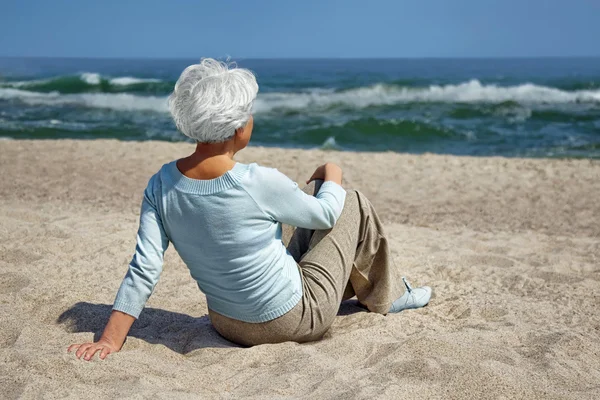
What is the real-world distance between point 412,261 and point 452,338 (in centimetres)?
166

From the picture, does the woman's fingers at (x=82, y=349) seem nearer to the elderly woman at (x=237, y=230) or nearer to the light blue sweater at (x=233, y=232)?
the elderly woman at (x=237, y=230)

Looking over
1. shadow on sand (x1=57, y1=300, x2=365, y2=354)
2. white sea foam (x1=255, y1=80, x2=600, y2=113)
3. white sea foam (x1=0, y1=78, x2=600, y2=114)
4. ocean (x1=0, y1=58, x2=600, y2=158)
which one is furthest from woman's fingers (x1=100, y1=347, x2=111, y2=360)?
white sea foam (x1=255, y1=80, x2=600, y2=113)

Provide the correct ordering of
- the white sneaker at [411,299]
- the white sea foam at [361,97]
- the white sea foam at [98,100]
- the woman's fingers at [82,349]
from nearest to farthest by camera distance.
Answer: the woman's fingers at [82,349] < the white sneaker at [411,299] < the white sea foam at [98,100] < the white sea foam at [361,97]

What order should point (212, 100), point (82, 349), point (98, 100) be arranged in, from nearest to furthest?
1. point (212, 100)
2. point (82, 349)
3. point (98, 100)

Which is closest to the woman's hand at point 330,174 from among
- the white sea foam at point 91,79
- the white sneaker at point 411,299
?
the white sneaker at point 411,299

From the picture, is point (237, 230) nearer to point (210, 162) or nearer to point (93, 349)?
point (210, 162)

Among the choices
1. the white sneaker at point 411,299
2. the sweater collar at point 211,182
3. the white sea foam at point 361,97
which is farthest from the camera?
the white sea foam at point 361,97

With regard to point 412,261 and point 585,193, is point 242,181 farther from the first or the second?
point 585,193

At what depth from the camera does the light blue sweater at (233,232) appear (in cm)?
249

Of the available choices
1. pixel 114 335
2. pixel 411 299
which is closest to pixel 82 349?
pixel 114 335

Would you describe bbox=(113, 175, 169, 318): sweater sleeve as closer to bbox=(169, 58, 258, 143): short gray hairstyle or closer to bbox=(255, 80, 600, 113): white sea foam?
bbox=(169, 58, 258, 143): short gray hairstyle

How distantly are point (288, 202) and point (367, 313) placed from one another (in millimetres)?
1077

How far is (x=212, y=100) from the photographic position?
236 cm

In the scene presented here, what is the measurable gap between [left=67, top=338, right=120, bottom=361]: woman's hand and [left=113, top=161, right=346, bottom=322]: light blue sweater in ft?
0.52
